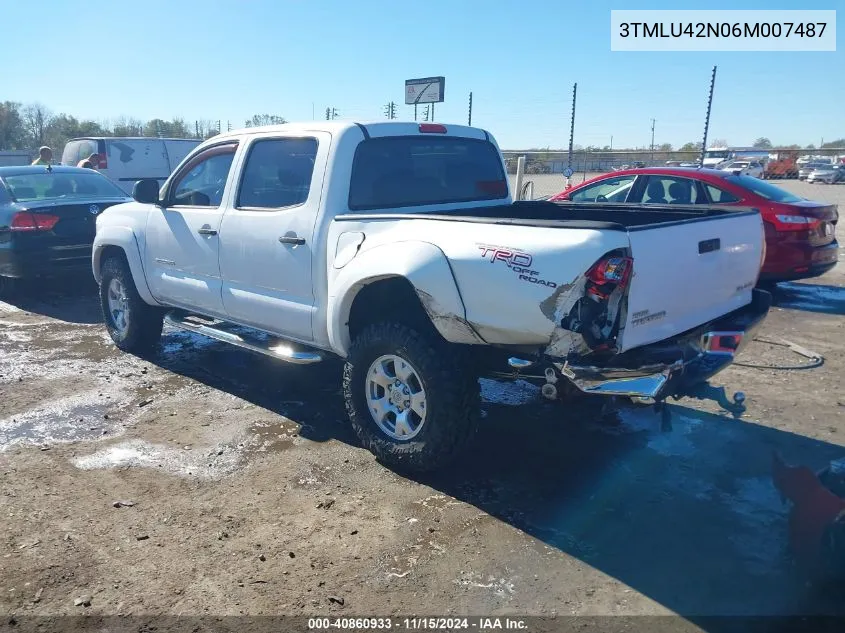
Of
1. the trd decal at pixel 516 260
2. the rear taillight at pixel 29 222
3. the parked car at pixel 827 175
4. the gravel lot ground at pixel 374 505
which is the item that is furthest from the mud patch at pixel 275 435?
the parked car at pixel 827 175

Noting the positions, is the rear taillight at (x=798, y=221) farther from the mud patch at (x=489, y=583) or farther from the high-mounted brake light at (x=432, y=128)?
the mud patch at (x=489, y=583)

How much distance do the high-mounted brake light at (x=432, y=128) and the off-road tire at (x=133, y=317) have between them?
3.14 metres

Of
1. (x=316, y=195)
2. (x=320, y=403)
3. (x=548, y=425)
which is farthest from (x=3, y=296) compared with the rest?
(x=548, y=425)

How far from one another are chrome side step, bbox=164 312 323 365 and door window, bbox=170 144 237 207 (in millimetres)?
977

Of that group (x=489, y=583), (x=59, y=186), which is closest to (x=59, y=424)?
(x=489, y=583)

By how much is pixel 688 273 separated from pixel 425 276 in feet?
4.47

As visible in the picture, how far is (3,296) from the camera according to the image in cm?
945

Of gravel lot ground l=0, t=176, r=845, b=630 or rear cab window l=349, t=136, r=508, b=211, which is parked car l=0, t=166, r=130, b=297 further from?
rear cab window l=349, t=136, r=508, b=211

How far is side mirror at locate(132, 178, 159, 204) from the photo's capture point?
5884mm

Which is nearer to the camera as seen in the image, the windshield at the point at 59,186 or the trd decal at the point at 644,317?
the trd decal at the point at 644,317

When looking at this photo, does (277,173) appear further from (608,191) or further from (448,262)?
(608,191)

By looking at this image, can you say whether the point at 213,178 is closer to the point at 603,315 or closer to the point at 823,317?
the point at 603,315

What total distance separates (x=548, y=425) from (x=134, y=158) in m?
12.9

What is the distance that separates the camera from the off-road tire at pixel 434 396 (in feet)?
12.9
